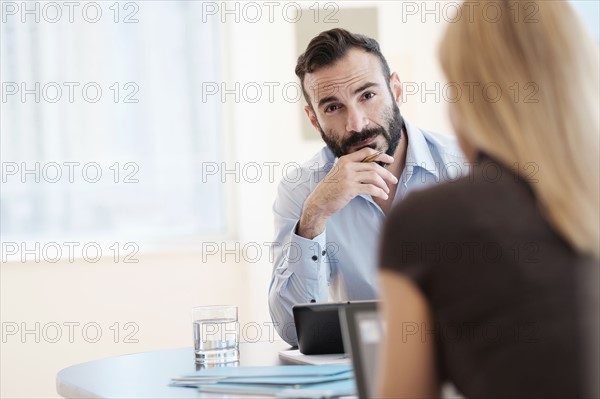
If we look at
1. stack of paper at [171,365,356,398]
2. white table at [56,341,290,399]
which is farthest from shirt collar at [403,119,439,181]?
stack of paper at [171,365,356,398]

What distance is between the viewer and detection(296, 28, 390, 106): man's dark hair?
260 cm

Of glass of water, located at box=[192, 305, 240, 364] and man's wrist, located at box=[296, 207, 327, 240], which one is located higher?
man's wrist, located at box=[296, 207, 327, 240]

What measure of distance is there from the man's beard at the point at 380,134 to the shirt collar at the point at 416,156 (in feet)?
0.12

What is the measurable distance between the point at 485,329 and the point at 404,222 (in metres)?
0.16

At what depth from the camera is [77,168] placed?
420cm

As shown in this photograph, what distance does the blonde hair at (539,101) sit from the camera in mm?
1033

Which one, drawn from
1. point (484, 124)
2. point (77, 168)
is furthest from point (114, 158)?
point (484, 124)

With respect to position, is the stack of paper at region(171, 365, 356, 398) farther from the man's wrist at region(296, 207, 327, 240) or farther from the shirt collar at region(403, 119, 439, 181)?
the shirt collar at region(403, 119, 439, 181)

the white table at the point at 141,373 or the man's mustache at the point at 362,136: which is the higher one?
the man's mustache at the point at 362,136

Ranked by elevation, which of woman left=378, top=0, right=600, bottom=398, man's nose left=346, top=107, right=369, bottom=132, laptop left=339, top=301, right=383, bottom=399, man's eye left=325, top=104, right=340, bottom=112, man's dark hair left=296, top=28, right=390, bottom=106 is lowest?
laptop left=339, top=301, right=383, bottom=399

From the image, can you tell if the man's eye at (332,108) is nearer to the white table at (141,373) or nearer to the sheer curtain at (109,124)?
the white table at (141,373)

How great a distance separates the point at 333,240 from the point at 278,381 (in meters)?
1.02

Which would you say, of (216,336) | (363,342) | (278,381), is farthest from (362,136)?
(363,342)

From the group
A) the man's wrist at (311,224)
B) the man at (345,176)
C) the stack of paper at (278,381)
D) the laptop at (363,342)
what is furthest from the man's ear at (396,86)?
the laptop at (363,342)
